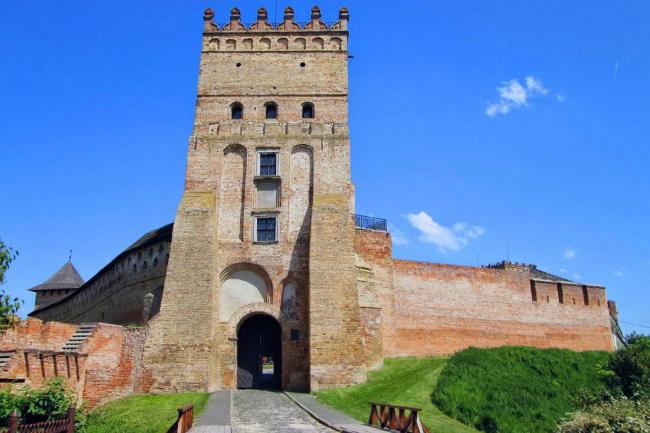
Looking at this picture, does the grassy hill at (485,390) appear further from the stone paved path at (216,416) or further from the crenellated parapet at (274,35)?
the crenellated parapet at (274,35)

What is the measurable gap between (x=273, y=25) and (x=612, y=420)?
21.2m

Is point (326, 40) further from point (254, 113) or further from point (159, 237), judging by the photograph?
point (159, 237)

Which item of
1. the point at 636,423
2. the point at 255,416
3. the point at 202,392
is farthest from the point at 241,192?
the point at 636,423

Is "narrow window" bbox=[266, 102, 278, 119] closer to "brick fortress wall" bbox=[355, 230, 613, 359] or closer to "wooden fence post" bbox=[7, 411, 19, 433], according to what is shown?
"brick fortress wall" bbox=[355, 230, 613, 359]

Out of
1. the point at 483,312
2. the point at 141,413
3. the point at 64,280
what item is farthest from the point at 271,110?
the point at 64,280

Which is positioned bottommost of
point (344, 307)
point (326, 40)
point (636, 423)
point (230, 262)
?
point (636, 423)

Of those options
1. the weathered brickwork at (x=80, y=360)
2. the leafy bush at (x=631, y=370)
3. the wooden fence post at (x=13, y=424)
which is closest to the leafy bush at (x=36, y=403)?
the weathered brickwork at (x=80, y=360)

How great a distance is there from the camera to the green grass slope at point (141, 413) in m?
15.4

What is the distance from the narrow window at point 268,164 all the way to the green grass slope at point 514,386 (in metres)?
10.5

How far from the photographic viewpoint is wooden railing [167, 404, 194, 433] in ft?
39.5

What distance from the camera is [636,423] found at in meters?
13.8

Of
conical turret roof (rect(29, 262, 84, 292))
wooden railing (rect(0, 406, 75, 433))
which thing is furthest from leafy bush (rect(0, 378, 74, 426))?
conical turret roof (rect(29, 262, 84, 292))

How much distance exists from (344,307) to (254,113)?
9.72m

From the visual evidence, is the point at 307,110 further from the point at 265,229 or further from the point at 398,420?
the point at 398,420
